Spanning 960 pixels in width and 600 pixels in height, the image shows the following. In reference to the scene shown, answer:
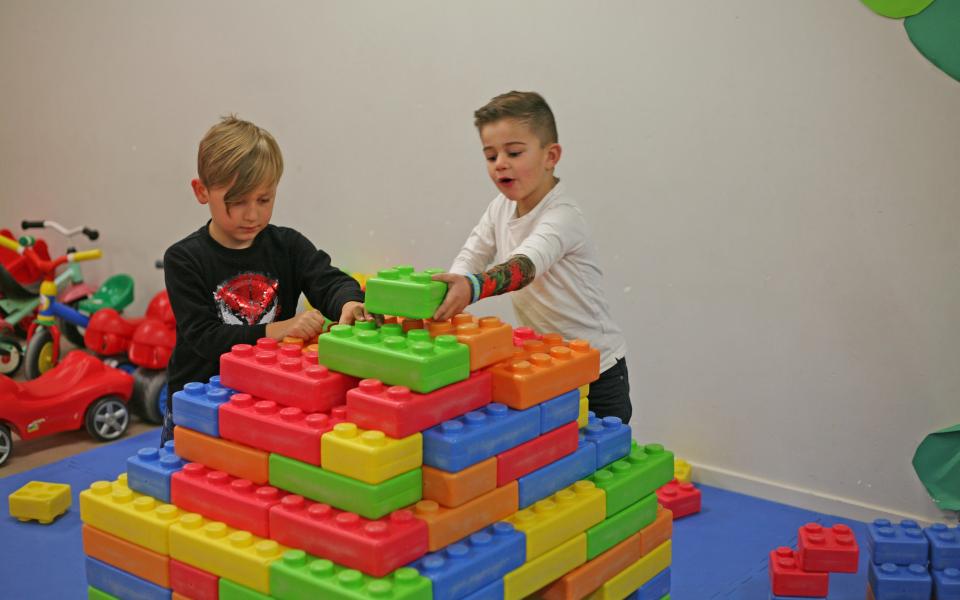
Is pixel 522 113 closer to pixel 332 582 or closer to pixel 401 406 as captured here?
pixel 401 406

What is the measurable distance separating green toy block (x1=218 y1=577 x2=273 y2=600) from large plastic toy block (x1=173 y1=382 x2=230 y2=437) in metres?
0.27

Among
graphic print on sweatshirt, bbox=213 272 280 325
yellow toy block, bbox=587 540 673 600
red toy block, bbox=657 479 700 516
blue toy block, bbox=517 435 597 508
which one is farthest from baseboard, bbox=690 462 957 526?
graphic print on sweatshirt, bbox=213 272 280 325

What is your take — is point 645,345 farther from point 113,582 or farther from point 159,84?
point 159,84

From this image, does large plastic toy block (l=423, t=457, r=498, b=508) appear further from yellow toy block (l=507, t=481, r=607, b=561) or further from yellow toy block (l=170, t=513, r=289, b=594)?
yellow toy block (l=170, t=513, r=289, b=594)

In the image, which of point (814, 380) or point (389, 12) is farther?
point (389, 12)

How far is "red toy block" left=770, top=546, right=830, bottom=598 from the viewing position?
250 cm

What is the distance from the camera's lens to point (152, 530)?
5.43 feet

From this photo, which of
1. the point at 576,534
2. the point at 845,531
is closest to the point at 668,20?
the point at 845,531

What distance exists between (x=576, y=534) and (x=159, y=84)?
391 cm

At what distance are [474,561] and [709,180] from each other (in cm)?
215

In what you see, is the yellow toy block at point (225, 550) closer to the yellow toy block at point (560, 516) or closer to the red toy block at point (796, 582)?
the yellow toy block at point (560, 516)

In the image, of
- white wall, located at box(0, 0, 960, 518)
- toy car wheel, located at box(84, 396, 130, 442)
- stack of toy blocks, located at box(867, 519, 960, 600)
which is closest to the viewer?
stack of toy blocks, located at box(867, 519, 960, 600)

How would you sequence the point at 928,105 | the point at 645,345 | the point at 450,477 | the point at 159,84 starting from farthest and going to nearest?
the point at 159,84 → the point at 645,345 → the point at 928,105 → the point at 450,477

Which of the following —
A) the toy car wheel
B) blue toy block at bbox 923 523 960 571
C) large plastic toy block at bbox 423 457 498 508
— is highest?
large plastic toy block at bbox 423 457 498 508
